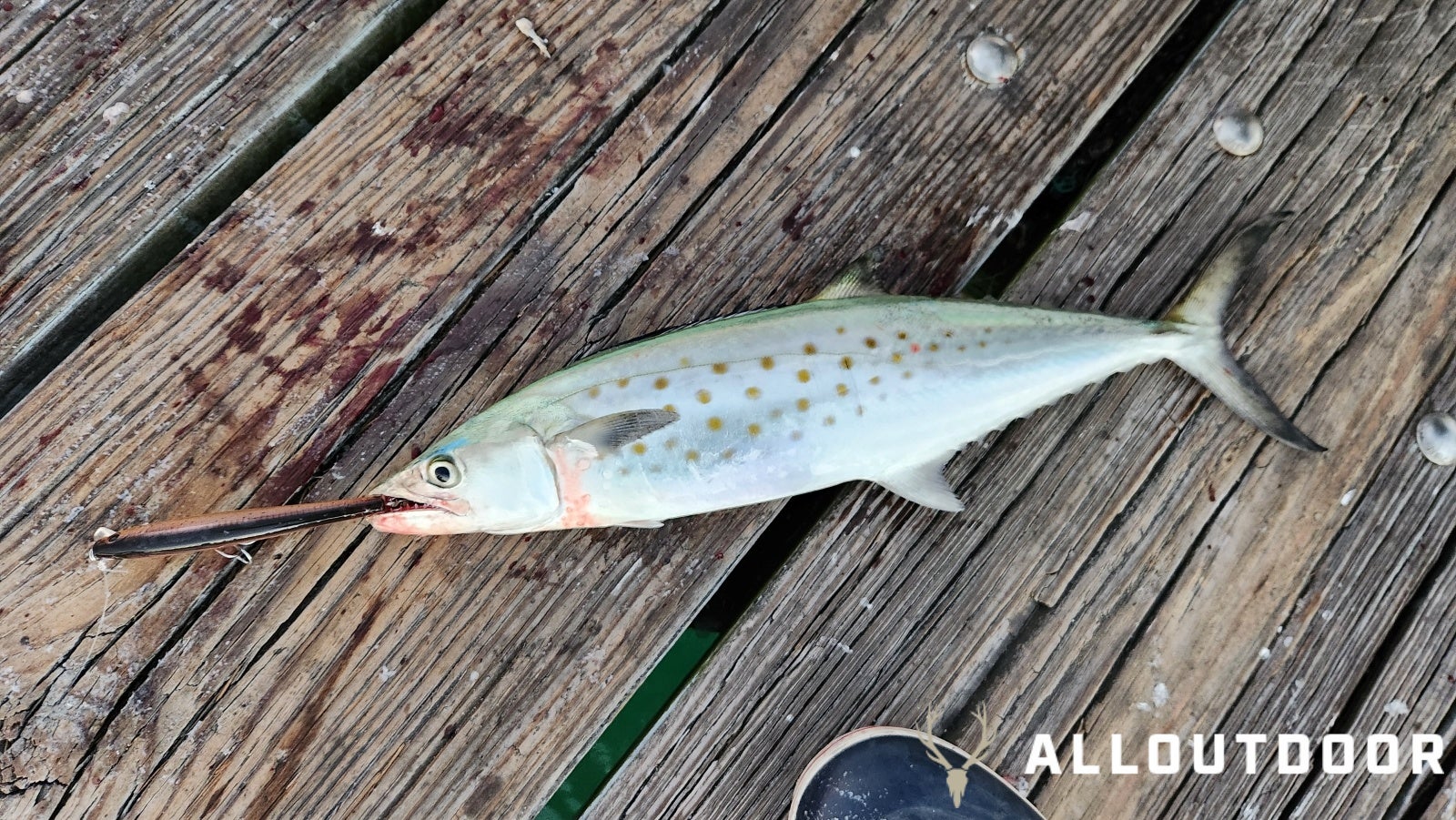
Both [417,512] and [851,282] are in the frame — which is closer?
[417,512]

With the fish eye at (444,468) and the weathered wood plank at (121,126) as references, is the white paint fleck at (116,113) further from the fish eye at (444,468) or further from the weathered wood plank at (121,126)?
the fish eye at (444,468)

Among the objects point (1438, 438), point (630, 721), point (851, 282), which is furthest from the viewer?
point (630, 721)

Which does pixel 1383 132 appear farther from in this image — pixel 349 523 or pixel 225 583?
pixel 225 583

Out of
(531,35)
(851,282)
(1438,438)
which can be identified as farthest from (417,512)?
(1438,438)

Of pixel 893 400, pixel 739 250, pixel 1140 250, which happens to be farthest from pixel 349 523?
pixel 1140 250

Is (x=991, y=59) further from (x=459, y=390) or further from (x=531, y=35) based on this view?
(x=459, y=390)

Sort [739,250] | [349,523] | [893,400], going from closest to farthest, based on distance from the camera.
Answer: [893,400]
[349,523]
[739,250]

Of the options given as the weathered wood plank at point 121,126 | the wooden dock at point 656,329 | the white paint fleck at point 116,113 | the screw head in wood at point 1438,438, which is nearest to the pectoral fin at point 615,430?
the wooden dock at point 656,329
